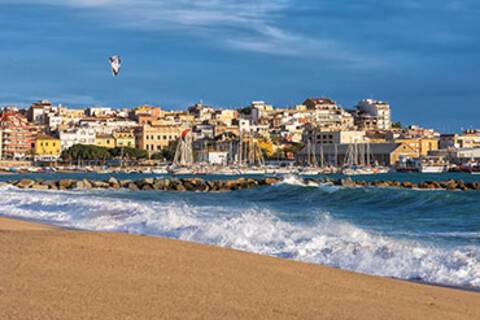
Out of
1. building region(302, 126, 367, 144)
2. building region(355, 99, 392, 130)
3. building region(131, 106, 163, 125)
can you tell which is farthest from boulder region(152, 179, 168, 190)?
building region(355, 99, 392, 130)

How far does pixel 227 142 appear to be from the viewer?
136625 millimetres

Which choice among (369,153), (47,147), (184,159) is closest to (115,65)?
(184,159)

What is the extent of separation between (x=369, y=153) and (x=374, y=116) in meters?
56.1

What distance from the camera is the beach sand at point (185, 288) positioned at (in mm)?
6340

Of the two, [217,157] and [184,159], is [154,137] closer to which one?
[217,157]

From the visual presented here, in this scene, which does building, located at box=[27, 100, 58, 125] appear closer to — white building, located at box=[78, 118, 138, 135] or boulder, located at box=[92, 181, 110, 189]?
white building, located at box=[78, 118, 138, 135]

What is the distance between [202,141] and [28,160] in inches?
1144

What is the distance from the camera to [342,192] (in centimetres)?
3616

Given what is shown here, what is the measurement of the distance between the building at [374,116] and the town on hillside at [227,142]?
0.70 ft

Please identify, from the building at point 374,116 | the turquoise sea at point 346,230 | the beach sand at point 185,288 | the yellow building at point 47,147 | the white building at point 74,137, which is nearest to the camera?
the beach sand at point 185,288

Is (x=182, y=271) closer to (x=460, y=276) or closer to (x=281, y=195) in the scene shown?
(x=460, y=276)

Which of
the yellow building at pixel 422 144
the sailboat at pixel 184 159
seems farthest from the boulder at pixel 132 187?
the yellow building at pixel 422 144

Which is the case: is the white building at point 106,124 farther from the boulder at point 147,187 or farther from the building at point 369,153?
the boulder at point 147,187

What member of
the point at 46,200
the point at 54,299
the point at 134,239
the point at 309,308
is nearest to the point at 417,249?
the point at 134,239
